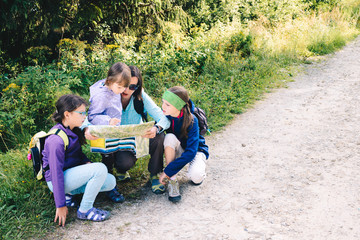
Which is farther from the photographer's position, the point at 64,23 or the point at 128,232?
the point at 64,23

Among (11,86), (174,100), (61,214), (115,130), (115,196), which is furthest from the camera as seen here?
(11,86)

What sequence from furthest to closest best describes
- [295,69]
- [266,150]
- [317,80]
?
[295,69], [317,80], [266,150]

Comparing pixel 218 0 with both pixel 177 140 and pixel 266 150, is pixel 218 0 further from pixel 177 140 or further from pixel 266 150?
pixel 177 140

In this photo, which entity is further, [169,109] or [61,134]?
[169,109]

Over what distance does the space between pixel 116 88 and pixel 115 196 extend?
1.17 metres

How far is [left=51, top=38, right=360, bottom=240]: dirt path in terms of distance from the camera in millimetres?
3053

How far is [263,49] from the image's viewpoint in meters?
9.19

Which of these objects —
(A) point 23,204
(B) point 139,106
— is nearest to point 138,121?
(B) point 139,106

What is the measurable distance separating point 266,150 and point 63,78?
3.63 m

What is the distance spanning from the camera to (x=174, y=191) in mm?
3572

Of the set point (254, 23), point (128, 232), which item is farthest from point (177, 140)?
point (254, 23)

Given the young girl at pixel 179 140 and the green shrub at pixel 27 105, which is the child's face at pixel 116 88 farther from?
the green shrub at pixel 27 105

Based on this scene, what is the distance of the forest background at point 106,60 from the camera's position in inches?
145

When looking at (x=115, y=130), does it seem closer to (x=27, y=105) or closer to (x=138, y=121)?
(x=138, y=121)
